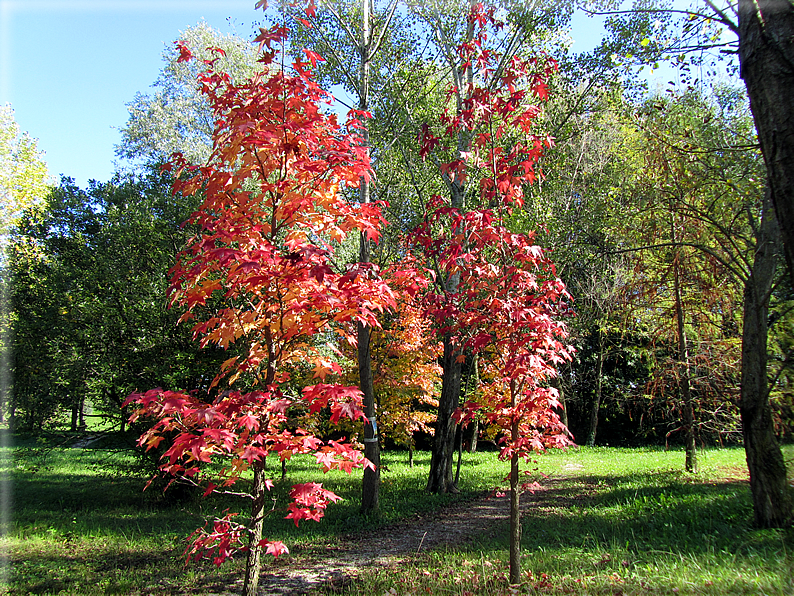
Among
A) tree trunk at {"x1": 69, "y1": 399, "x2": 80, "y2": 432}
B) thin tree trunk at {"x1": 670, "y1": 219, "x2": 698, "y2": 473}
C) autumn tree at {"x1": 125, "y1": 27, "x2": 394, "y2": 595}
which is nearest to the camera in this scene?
autumn tree at {"x1": 125, "y1": 27, "x2": 394, "y2": 595}

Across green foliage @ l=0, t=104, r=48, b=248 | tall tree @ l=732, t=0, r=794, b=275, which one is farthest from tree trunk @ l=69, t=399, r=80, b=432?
green foliage @ l=0, t=104, r=48, b=248

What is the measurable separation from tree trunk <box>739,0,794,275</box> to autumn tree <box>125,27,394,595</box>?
7.61 feet

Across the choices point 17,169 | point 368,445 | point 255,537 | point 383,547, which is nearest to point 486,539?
point 383,547

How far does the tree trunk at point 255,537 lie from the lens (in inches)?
128

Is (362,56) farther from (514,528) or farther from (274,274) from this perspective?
(514,528)

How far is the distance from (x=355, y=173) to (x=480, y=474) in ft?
37.5

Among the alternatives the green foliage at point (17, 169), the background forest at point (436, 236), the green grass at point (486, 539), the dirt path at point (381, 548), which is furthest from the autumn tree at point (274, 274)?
the green foliage at point (17, 169)

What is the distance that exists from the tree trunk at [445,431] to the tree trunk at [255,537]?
660cm

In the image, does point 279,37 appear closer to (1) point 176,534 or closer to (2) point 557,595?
(2) point 557,595

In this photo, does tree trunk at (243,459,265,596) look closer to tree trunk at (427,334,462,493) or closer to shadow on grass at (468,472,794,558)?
shadow on grass at (468,472,794,558)

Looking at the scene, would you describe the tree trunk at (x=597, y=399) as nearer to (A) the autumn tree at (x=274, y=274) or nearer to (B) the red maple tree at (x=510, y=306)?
(B) the red maple tree at (x=510, y=306)

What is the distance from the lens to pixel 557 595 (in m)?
3.97

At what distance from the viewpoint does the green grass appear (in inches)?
175

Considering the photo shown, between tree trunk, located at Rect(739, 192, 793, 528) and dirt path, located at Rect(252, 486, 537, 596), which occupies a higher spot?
tree trunk, located at Rect(739, 192, 793, 528)
